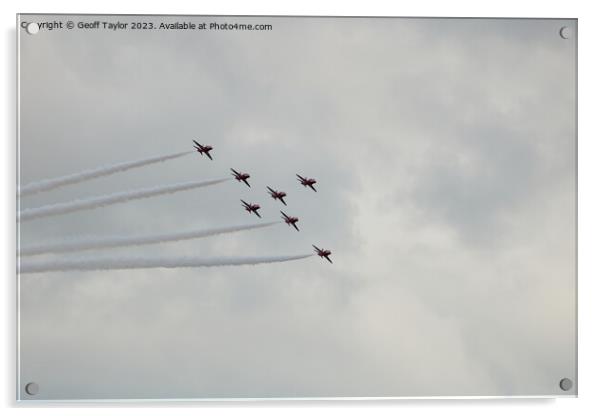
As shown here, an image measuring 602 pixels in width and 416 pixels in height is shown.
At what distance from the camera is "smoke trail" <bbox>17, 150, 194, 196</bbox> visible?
477 cm

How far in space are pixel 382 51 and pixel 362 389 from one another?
2.19m

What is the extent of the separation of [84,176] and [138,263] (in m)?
0.65

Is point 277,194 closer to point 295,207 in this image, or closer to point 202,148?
point 295,207

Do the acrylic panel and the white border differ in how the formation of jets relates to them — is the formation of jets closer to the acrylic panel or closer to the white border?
the acrylic panel

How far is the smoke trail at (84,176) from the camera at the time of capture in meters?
4.77

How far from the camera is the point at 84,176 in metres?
4.79

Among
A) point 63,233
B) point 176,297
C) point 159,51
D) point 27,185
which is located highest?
point 159,51

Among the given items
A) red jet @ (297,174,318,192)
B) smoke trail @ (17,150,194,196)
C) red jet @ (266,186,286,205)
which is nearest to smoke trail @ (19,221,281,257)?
smoke trail @ (17,150,194,196)

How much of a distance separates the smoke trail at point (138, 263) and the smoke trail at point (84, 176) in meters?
0.46

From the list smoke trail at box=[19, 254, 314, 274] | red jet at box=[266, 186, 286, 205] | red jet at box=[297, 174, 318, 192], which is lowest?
smoke trail at box=[19, 254, 314, 274]

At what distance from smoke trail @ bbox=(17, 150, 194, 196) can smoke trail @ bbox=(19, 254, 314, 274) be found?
0.46 metres
